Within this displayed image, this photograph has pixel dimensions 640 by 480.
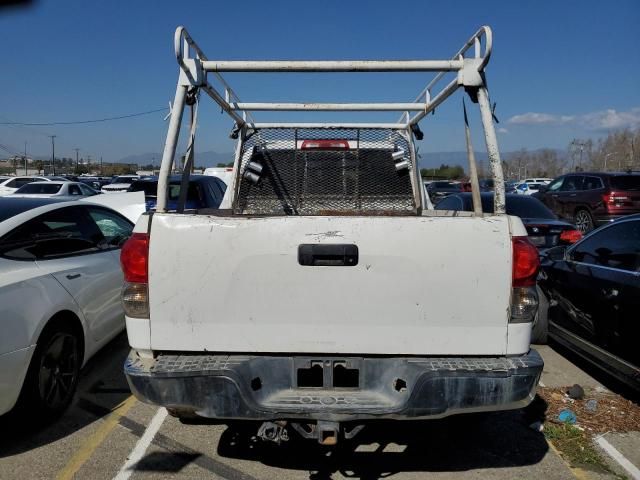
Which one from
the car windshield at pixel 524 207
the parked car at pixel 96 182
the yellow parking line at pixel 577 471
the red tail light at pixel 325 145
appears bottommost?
the yellow parking line at pixel 577 471

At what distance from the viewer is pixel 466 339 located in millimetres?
2730

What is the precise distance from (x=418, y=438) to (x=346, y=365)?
4.29ft

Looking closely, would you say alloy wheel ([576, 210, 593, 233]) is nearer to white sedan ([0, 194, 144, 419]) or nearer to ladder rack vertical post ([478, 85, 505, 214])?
ladder rack vertical post ([478, 85, 505, 214])

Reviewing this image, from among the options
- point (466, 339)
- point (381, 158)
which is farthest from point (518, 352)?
point (381, 158)

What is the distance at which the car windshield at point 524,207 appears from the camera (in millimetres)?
8273

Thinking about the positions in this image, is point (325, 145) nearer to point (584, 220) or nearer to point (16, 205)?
point (16, 205)

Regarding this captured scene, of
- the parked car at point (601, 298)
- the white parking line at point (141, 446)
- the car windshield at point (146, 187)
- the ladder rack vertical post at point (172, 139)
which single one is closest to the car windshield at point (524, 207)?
the parked car at point (601, 298)

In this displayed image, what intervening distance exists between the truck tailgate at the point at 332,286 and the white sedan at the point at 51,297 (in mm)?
1277

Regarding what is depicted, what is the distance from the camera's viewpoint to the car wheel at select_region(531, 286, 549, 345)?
5.43m

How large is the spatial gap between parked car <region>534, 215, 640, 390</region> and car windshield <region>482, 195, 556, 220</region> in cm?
291

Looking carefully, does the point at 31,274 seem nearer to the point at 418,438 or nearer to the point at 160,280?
the point at 160,280

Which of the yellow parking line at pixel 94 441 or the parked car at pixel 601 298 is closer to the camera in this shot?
the yellow parking line at pixel 94 441

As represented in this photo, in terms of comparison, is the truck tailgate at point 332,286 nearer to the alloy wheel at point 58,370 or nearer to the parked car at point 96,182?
the alloy wheel at point 58,370

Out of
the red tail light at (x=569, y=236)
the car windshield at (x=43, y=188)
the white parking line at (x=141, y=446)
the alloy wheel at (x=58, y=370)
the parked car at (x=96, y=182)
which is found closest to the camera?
the white parking line at (x=141, y=446)
